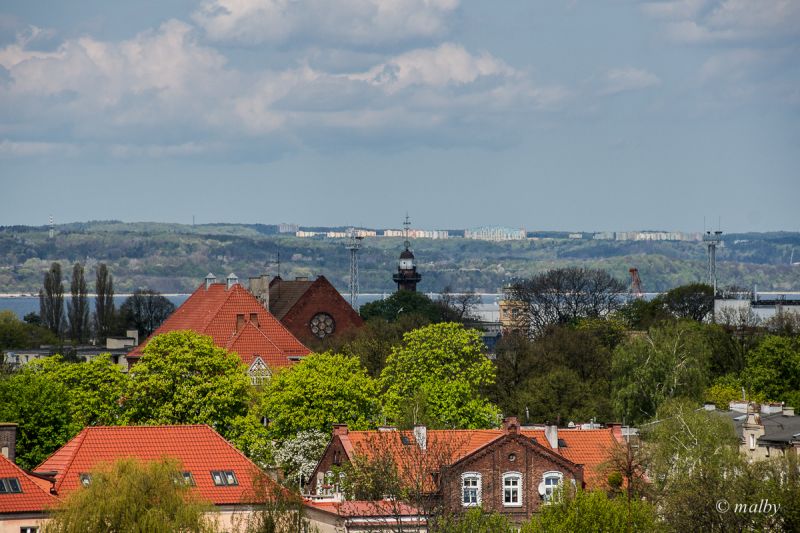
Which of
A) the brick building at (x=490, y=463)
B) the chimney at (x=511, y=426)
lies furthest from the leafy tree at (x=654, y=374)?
the chimney at (x=511, y=426)

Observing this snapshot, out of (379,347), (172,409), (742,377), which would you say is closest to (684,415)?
(172,409)

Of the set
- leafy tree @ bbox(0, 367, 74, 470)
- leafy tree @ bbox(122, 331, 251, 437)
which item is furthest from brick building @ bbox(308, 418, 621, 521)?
leafy tree @ bbox(122, 331, 251, 437)

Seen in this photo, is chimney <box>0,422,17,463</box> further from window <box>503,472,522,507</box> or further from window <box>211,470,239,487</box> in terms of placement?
window <box>503,472,522,507</box>

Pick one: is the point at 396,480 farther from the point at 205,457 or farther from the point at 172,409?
the point at 172,409

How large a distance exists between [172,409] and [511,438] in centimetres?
2611

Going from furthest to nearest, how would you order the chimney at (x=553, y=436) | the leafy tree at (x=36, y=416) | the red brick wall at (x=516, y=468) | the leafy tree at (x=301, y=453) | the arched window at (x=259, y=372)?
1. the arched window at (x=259, y=372)
2. the leafy tree at (x=36, y=416)
3. the leafy tree at (x=301, y=453)
4. the chimney at (x=553, y=436)
5. the red brick wall at (x=516, y=468)

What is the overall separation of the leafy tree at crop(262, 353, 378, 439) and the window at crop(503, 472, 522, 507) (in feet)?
65.4

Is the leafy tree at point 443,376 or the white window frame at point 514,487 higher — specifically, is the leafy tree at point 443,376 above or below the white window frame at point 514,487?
above

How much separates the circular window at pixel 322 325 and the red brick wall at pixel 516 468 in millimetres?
88371

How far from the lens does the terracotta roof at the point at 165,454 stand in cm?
6700

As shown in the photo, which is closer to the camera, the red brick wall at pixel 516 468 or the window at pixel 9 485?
the window at pixel 9 485

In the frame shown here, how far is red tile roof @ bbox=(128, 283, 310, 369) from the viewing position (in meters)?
125

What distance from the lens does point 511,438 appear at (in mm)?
72938

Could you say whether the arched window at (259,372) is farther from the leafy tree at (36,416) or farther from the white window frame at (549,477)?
the white window frame at (549,477)
